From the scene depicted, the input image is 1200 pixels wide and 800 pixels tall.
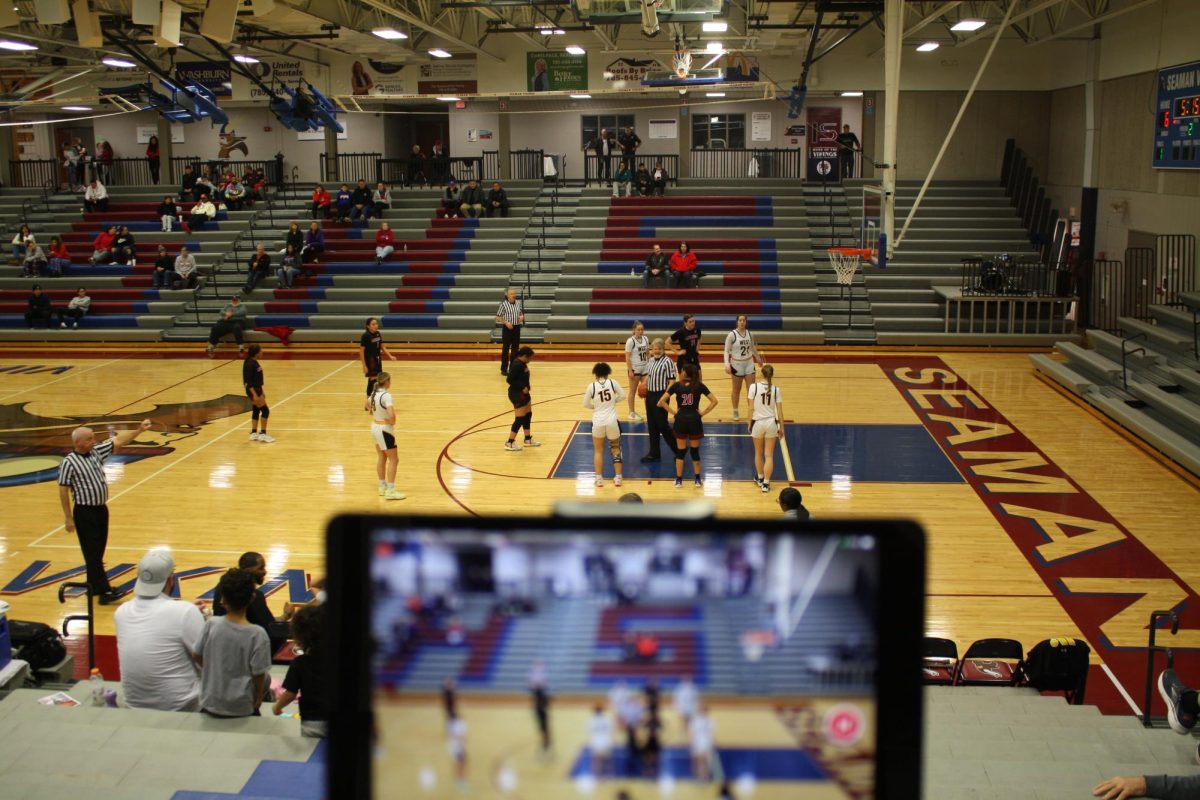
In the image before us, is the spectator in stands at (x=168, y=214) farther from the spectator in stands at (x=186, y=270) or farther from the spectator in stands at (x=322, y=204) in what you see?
the spectator in stands at (x=322, y=204)

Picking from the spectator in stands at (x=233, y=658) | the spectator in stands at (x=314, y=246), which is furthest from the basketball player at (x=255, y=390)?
the spectator in stands at (x=314, y=246)

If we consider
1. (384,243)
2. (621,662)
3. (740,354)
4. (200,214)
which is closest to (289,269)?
(384,243)

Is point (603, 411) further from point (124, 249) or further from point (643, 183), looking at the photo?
point (124, 249)

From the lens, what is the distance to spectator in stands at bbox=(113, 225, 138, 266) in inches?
1104

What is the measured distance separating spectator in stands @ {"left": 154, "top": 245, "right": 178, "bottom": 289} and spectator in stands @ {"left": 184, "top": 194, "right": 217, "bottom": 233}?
2171mm

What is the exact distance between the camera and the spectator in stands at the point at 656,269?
83.9 feet

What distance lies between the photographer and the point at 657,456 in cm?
1436

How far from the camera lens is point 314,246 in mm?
27453

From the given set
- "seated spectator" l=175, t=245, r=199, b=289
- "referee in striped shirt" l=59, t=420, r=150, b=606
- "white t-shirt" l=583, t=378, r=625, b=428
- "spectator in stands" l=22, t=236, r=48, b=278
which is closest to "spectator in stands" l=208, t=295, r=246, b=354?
"seated spectator" l=175, t=245, r=199, b=289

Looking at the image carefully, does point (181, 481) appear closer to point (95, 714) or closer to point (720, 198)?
point (95, 714)

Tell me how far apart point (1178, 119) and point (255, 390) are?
17.0m

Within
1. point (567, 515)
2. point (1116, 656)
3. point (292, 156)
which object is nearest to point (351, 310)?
point (292, 156)

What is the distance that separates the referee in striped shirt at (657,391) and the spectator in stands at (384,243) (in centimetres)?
1488

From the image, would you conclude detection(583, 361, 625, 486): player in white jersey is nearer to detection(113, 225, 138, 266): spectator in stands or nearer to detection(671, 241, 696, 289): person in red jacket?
detection(671, 241, 696, 289): person in red jacket
